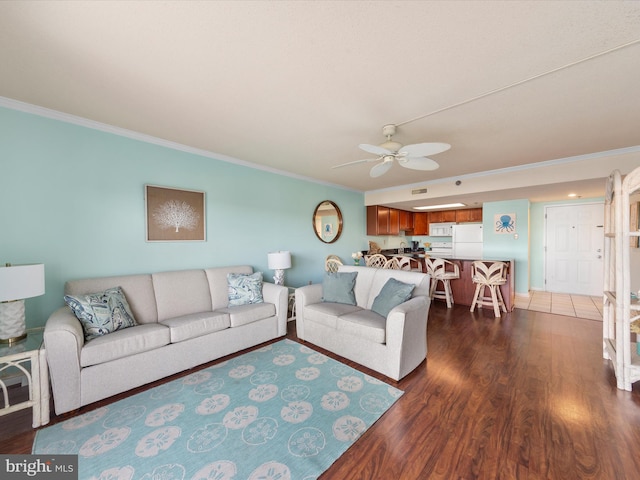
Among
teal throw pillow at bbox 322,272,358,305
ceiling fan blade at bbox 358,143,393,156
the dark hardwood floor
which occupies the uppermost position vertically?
ceiling fan blade at bbox 358,143,393,156

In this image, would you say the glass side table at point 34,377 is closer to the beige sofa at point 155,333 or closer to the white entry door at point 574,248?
the beige sofa at point 155,333

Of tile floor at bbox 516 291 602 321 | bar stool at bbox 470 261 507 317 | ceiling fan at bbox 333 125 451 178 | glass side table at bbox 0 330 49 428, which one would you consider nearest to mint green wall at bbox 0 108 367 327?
glass side table at bbox 0 330 49 428

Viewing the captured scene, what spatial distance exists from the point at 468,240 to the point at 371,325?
5344 millimetres

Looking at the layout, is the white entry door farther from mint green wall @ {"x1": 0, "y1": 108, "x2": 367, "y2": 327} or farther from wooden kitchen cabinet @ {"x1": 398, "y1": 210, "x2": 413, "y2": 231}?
mint green wall @ {"x1": 0, "y1": 108, "x2": 367, "y2": 327}

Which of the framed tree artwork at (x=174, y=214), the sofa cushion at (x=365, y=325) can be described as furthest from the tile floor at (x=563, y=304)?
the framed tree artwork at (x=174, y=214)

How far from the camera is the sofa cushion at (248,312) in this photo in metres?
2.87

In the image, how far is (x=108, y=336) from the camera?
217cm

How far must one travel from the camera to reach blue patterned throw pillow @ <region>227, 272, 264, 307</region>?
3236 mm

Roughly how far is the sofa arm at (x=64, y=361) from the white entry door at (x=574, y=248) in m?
8.02

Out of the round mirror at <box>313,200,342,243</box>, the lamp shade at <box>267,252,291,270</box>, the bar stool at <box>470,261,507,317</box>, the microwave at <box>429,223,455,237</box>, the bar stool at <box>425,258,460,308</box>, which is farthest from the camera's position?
the microwave at <box>429,223,455,237</box>

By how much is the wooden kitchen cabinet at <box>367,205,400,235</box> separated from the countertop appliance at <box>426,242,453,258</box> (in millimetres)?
1663

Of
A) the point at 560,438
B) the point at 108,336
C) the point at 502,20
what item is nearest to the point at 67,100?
the point at 108,336

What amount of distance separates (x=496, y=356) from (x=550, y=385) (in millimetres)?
561

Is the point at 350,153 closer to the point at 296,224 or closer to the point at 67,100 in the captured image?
the point at 296,224
